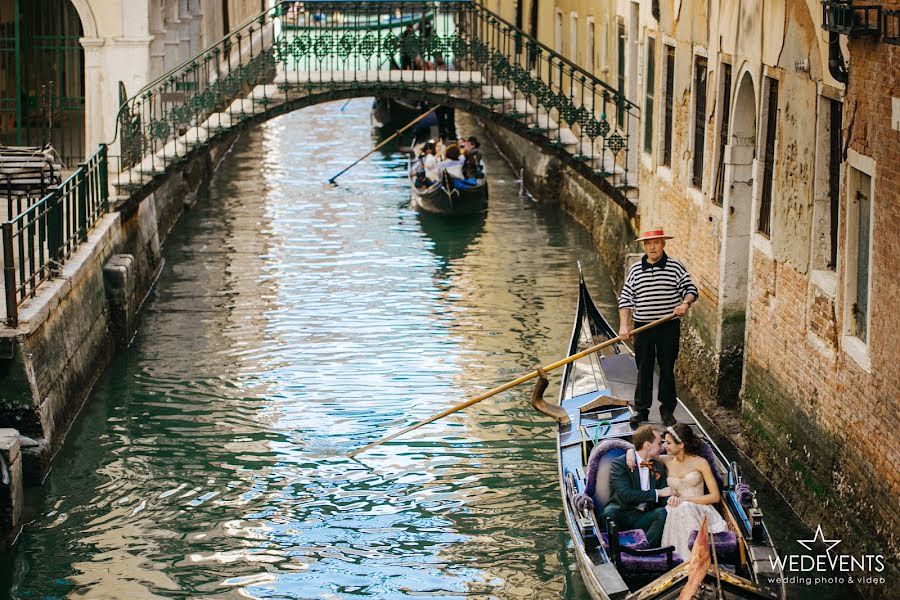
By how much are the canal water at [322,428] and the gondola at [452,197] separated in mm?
381

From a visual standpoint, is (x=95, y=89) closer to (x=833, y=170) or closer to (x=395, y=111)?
(x=833, y=170)

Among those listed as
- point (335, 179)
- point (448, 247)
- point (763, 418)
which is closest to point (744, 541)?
point (763, 418)

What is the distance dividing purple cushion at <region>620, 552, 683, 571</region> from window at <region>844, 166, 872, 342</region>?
5.26ft

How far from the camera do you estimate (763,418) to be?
360 inches

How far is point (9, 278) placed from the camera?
29.4 feet

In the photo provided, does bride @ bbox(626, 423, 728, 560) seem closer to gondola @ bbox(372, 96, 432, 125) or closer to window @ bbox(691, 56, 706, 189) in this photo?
window @ bbox(691, 56, 706, 189)

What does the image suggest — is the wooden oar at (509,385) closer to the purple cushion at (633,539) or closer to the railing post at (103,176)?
the purple cushion at (633,539)

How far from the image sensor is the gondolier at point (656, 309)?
8664mm

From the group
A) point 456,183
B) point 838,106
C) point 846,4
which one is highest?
point 846,4

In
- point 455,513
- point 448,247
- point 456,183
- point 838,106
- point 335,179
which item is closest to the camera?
point 838,106

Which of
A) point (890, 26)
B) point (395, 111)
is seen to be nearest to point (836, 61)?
point (890, 26)

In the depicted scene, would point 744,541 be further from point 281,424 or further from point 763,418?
point 281,424

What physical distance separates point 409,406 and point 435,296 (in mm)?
3506

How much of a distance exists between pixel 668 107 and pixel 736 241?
2.61 m
